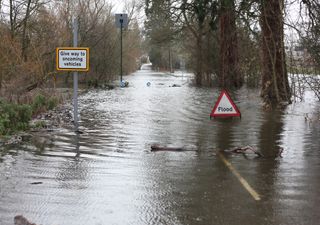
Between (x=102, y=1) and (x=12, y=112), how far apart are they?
34098 mm

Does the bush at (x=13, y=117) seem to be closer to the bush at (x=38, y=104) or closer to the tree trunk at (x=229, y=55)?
the bush at (x=38, y=104)

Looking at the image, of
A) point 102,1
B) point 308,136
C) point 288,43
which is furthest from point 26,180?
point 102,1

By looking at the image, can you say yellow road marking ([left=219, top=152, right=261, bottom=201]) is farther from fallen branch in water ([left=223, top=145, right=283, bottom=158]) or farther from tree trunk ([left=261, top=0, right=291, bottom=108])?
tree trunk ([left=261, top=0, right=291, bottom=108])

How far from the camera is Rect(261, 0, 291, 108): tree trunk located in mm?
13854

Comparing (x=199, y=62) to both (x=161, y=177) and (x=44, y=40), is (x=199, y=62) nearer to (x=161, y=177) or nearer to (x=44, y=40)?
(x=44, y=40)

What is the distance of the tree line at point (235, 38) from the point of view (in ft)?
43.6

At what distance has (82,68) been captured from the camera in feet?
41.2

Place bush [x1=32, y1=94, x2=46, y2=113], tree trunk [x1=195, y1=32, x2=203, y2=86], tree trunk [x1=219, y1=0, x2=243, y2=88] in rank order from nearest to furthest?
bush [x1=32, y1=94, x2=46, y2=113]
tree trunk [x1=219, y1=0, x2=243, y2=88]
tree trunk [x1=195, y1=32, x2=203, y2=86]

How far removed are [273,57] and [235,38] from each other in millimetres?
18630

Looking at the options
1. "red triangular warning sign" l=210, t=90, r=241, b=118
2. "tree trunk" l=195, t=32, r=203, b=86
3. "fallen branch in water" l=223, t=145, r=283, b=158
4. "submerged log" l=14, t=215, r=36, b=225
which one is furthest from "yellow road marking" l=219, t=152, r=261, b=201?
"tree trunk" l=195, t=32, r=203, b=86

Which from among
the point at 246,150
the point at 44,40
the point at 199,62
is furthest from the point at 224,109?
the point at 199,62

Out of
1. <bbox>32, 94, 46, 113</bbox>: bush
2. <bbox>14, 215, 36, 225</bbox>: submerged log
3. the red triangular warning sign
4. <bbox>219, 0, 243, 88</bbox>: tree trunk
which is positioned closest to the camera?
<bbox>14, 215, 36, 225</bbox>: submerged log

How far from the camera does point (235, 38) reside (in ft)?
109

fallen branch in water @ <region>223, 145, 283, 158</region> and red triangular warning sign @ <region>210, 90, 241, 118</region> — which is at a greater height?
red triangular warning sign @ <region>210, 90, 241, 118</region>
